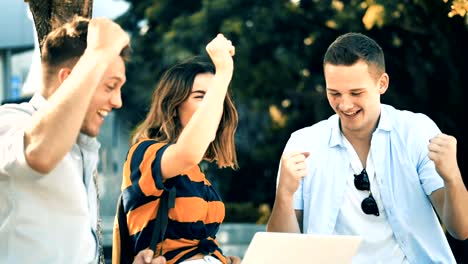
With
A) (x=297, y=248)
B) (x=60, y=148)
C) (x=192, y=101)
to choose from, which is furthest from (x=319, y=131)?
(x=60, y=148)

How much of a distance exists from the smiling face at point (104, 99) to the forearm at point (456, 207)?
5.69ft

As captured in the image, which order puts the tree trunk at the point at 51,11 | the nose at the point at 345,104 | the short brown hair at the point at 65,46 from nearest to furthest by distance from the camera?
the short brown hair at the point at 65,46, the nose at the point at 345,104, the tree trunk at the point at 51,11

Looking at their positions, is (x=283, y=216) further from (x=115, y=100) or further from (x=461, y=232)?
(x=115, y=100)

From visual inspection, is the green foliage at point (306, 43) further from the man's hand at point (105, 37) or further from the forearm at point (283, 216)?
the man's hand at point (105, 37)

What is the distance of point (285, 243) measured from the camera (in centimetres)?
394

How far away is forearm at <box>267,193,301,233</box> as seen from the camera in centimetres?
471

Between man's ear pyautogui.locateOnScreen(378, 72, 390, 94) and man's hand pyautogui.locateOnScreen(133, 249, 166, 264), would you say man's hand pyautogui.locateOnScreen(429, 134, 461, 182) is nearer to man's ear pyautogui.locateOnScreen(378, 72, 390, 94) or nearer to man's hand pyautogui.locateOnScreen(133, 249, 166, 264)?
man's ear pyautogui.locateOnScreen(378, 72, 390, 94)

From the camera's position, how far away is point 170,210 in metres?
4.07

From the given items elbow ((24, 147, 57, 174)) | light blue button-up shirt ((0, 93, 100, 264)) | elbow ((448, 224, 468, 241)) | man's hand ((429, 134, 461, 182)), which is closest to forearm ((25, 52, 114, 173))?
elbow ((24, 147, 57, 174))

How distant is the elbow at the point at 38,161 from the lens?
3.16 m

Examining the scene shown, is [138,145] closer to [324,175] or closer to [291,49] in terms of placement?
[324,175]

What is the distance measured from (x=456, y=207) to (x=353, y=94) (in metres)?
0.73

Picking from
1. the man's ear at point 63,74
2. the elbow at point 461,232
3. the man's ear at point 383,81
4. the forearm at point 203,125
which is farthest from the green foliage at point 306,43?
the man's ear at point 63,74

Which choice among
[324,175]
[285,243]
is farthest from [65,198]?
[324,175]
